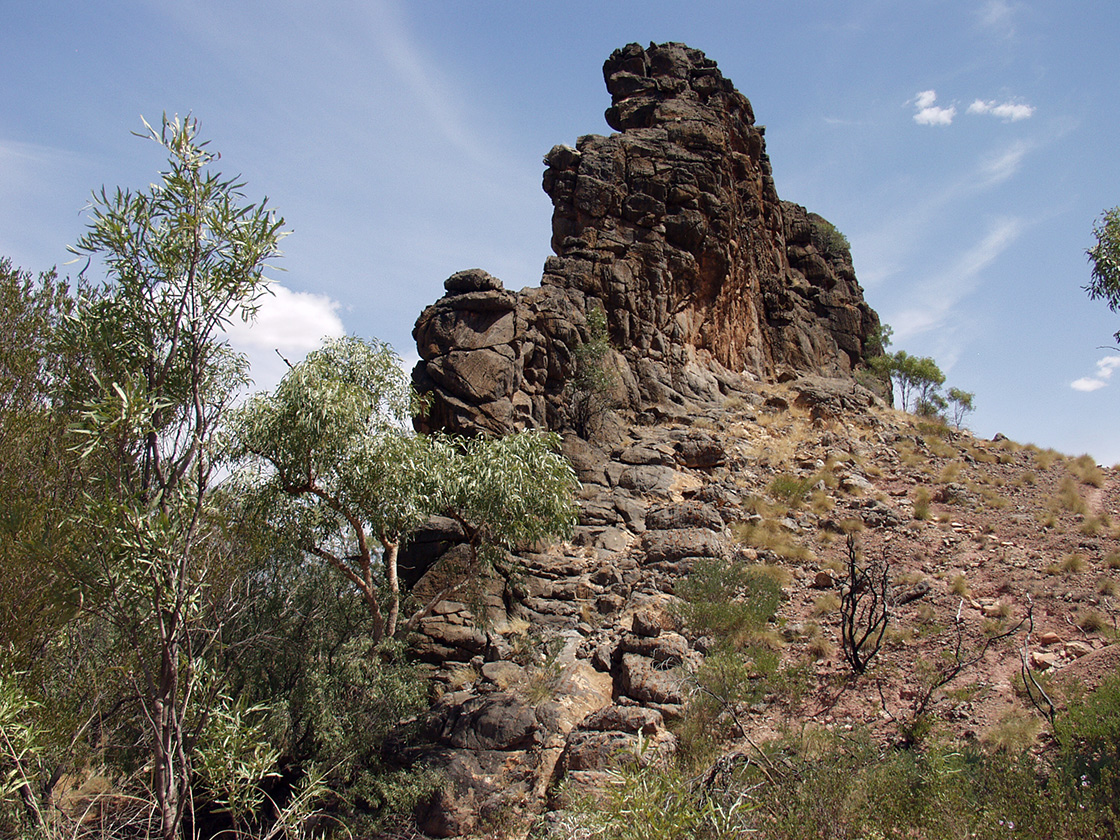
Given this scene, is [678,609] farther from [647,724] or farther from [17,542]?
[17,542]

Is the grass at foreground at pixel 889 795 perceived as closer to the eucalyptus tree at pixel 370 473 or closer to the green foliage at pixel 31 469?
the eucalyptus tree at pixel 370 473

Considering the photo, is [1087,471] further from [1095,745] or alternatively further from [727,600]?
[1095,745]

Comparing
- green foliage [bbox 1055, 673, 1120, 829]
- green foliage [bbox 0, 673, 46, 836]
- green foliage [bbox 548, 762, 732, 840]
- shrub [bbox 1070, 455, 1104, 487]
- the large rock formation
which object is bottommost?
green foliage [bbox 0, 673, 46, 836]

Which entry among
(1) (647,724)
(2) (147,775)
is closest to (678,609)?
(1) (647,724)

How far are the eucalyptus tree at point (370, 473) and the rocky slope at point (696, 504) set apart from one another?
72.9 inches

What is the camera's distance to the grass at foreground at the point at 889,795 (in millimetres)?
5801

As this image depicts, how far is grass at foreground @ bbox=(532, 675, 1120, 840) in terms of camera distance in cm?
580

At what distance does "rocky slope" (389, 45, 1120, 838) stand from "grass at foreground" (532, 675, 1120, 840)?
95 centimetres

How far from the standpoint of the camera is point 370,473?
34.4ft

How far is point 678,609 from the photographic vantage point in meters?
13.0

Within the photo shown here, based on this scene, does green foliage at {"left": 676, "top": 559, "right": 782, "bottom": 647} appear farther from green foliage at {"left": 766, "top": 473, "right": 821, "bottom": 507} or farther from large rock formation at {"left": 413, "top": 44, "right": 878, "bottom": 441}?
large rock formation at {"left": 413, "top": 44, "right": 878, "bottom": 441}

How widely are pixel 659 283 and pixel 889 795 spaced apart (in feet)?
73.7

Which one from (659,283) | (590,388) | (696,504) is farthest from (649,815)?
(659,283)

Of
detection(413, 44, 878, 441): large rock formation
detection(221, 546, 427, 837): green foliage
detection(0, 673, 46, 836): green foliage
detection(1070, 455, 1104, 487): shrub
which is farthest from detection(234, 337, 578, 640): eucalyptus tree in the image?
detection(1070, 455, 1104, 487): shrub
